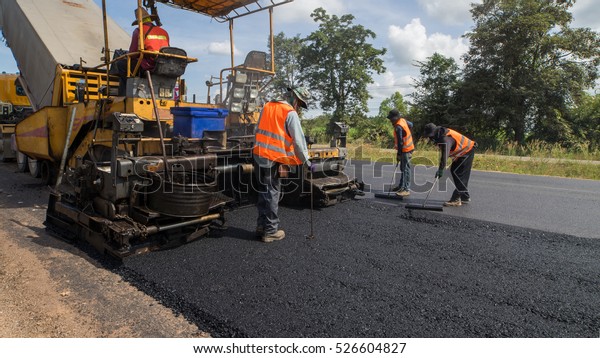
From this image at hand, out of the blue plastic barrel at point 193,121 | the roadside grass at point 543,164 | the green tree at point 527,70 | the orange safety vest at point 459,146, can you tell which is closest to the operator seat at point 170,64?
the blue plastic barrel at point 193,121

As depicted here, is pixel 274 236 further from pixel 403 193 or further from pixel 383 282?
pixel 403 193

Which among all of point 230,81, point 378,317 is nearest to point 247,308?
point 378,317

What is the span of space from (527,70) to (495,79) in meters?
1.38

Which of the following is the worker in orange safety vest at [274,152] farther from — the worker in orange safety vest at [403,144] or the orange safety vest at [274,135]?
the worker in orange safety vest at [403,144]

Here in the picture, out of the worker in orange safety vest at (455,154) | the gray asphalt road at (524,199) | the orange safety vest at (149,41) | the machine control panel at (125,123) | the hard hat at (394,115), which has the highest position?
the orange safety vest at (149,41)

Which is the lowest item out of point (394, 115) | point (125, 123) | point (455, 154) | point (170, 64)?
point (455, 154)

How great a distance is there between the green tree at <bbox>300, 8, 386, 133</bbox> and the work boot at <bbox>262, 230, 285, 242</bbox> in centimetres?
1797

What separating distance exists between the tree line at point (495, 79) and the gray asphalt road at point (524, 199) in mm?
10147

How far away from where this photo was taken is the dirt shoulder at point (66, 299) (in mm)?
2316

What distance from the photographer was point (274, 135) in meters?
3.75

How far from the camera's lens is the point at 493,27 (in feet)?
64.5

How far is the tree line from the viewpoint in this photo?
1794cm

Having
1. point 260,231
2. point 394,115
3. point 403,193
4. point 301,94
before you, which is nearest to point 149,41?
point 301,94
